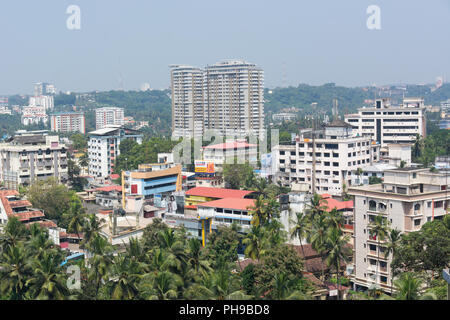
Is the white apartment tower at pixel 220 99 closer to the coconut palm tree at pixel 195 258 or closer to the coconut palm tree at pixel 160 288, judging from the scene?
the coconut palm tree at pixel 195 258

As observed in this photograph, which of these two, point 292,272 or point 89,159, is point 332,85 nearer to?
point 89,159

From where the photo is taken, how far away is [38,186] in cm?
2231

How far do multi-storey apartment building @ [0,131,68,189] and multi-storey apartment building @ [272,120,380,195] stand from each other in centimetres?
1073

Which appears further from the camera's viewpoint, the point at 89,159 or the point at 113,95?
the point at 113,95

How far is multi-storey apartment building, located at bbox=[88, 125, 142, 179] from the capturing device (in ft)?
112

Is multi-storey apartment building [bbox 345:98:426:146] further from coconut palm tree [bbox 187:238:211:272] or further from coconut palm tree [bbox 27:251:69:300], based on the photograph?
coconut palm tree [bbox 27:251:69:300]

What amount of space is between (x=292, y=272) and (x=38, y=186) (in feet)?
43.1

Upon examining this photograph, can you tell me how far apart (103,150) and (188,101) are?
16982mm

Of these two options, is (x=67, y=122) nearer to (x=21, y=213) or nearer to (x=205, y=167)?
(x=205, y=167)

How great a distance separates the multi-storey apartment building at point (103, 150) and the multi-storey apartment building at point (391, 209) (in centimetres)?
2234

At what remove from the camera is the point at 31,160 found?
28406mm
